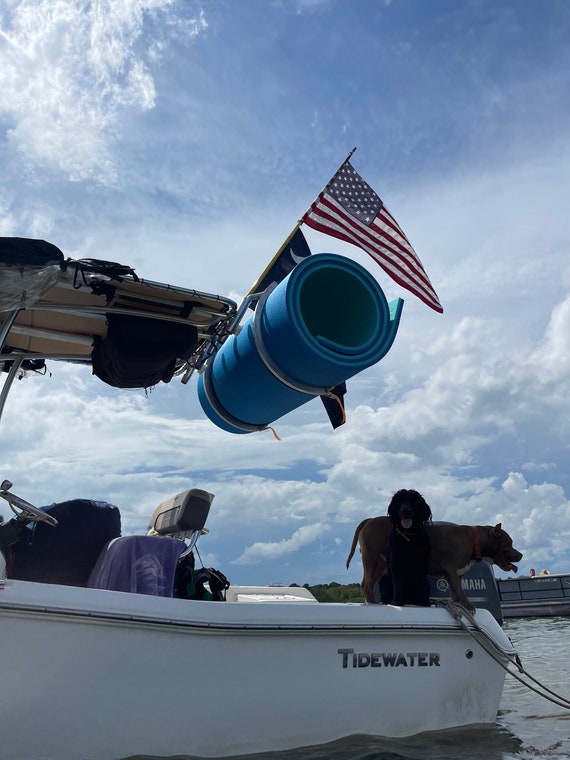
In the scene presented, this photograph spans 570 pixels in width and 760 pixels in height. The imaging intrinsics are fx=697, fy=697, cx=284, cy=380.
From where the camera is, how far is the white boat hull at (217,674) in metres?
3.58

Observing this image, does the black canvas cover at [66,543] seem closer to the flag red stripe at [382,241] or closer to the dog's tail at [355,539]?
the dog's tail at [355,539]

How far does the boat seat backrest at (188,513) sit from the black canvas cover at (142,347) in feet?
3.04

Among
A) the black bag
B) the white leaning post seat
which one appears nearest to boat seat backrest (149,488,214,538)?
the white leaning post seat

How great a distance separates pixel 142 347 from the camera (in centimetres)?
479

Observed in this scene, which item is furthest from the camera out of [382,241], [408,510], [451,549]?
[382,241]

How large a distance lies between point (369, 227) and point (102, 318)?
3828mm

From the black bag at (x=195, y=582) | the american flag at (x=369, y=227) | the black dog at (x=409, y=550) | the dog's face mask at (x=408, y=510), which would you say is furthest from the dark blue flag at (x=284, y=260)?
the black bag at (x=195, y=582)

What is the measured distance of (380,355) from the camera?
179 inches

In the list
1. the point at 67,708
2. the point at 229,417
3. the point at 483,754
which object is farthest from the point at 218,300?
the point at 483,754

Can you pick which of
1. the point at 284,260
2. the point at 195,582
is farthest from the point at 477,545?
the point at 284,260

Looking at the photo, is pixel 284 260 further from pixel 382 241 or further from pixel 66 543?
pixel 66 543

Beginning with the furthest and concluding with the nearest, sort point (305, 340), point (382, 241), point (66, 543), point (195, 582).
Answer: point (382, 241), point (195, 582), point (66, 543), point (305, 340)

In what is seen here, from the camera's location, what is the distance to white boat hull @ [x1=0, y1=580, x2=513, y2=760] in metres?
3.58

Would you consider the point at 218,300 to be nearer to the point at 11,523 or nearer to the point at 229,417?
the point at 229,417
